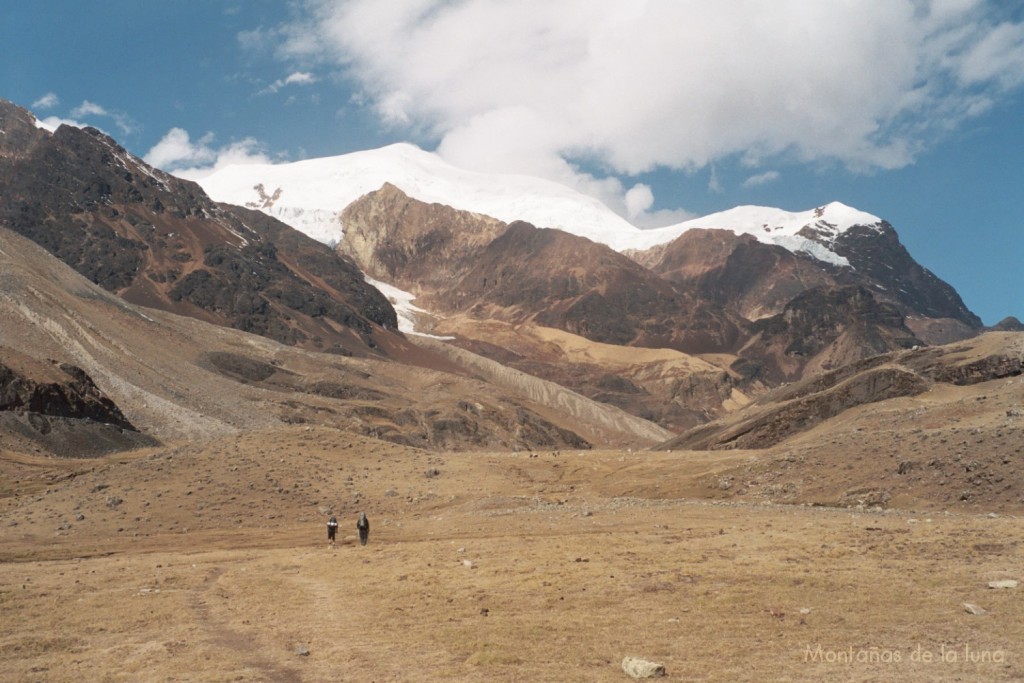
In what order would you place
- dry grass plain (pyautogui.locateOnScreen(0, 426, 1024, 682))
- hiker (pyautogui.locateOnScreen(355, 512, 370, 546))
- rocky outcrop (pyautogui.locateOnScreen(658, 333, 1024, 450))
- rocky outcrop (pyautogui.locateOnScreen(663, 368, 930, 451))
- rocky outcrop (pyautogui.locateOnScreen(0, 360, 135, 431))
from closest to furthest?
dry grass plain (pyautogui.locateOnScreen(0, 426, 1024, 682)) → hiker (pyautogui.locateOnScreen(355, 512, 370, 546)) → rocky outcrop (pyautogui.locateOnScreen(0, 360, 135, 431)) → rocky outcrop (pyautogui.locateOnScreen(663, 368, 930, 451)) → rocky outcrop (pyautogui.locateOnScreen(658, 333, 1024, 450))

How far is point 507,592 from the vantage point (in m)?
27.9

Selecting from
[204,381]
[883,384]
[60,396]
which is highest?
[204,381]

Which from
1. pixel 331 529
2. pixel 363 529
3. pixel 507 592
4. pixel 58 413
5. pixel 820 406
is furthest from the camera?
pixel 820 406

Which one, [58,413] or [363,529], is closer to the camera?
[363,529]

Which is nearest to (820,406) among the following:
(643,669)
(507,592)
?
(507,592)

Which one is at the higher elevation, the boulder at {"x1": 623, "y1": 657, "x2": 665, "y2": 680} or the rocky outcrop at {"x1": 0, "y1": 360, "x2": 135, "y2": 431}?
the rocky outcrop at {"x1": 0, "y1": 360, "x2": 135, "y2": 431}

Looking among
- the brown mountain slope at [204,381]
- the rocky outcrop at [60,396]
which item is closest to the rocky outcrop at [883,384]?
the brown mountain slope at [204,381]

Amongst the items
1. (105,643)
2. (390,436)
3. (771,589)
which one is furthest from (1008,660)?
(390,436)

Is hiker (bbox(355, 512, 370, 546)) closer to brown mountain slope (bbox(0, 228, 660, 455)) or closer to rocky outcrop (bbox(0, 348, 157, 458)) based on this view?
brown mountain slope (bbox(0, 228, 660, 455))

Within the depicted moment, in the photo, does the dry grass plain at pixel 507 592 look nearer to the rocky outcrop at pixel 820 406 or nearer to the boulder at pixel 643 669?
the boulder at pixel 643 669

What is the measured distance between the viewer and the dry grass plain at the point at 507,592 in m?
20.7

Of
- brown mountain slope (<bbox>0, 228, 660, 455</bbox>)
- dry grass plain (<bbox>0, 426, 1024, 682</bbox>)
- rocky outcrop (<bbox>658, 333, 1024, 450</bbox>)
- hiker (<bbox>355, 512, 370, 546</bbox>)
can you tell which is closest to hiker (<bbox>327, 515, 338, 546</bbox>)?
hiker (<bbox>355, 512, 370, 546</bbox>)

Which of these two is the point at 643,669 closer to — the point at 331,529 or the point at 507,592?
the point at 507,592

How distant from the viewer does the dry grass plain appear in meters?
20.7
